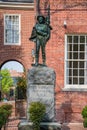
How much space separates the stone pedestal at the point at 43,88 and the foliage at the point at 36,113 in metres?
0.59

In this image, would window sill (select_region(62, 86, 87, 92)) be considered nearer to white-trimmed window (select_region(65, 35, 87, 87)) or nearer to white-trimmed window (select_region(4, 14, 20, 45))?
white-trimmed window (select_region(65, 35, 87, 87))

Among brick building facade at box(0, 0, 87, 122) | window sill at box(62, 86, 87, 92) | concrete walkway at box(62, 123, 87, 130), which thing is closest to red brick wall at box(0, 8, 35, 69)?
brick building facade at box(0, 0, 87, 122)

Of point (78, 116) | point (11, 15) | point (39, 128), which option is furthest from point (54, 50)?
point (11, 15)

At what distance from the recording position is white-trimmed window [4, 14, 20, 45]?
35.4 meters

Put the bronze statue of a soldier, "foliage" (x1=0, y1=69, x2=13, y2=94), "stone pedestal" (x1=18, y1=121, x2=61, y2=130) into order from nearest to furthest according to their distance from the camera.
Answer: "stone pedestal" (x1=18, y1=121, x2=61, y2=130) → the bronze statue of a soldier → "foliage" (x1=0, y1=69, x2=13, y2=94)

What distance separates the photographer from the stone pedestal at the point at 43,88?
15.6 m

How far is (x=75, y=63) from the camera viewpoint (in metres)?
21.2

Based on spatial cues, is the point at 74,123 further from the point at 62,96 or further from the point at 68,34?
the point at 68,34

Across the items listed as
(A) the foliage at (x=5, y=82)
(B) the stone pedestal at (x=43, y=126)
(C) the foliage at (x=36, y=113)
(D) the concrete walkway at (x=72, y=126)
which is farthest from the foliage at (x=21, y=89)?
(A) the foliage at (x=5, y=82)

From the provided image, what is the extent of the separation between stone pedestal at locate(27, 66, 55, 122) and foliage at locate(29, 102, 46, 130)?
0.59 m

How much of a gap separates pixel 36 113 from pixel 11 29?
2115cm

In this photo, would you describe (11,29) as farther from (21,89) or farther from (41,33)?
(41,33)

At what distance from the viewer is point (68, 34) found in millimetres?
21109

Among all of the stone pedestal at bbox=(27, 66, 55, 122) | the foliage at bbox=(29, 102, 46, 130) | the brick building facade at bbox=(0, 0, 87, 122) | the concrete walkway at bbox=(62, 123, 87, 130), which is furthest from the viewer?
the brick building facade at bbox=(0, 0, 87, 122)
